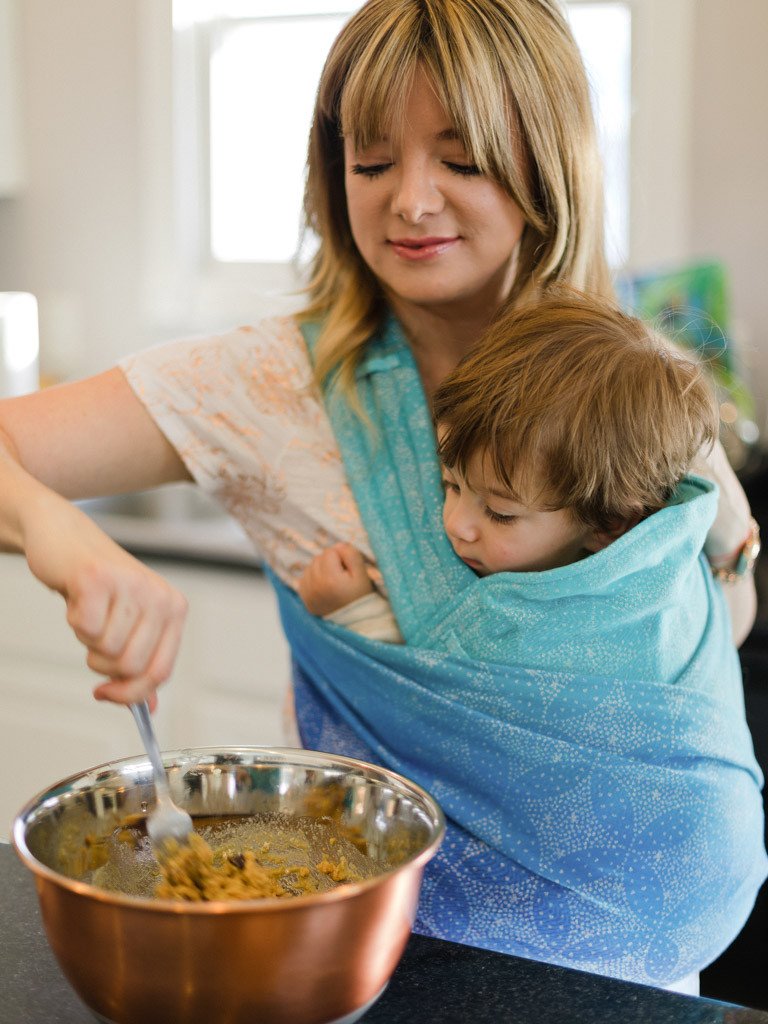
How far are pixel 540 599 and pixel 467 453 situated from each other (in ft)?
0.47

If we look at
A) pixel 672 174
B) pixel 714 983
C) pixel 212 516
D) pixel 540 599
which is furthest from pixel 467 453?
pixel 212 516

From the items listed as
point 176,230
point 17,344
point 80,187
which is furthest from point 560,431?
point 80,187

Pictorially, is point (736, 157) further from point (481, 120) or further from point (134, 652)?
point (134, 652)

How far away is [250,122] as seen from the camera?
2.94 meters

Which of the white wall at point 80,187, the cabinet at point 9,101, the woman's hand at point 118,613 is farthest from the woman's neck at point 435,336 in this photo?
the cabinet at point 9,101

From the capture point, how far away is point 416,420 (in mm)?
1204

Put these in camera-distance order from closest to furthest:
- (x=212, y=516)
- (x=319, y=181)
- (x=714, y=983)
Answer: (x=319, y=181), (x=714, y=983), (x=212, y=516)

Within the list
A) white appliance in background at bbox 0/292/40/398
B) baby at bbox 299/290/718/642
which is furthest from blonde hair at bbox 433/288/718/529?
white appliance in background at bbox 0/292/40/398

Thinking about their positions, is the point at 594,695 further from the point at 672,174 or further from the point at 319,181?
the point at 672,174

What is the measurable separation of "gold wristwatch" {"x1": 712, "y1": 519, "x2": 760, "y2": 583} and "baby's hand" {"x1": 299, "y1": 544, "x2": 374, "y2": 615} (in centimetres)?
38

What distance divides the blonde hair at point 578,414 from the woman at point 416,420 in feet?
0.36

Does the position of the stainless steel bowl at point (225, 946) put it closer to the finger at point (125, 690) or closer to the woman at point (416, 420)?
the finger at point (125, 690)

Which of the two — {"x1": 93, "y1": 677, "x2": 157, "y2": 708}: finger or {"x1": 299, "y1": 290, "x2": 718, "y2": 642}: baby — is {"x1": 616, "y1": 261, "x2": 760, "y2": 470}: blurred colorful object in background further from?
{"x1": 93, "y1": 677, "x2": 157, "y2": 708}: finger

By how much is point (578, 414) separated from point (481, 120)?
271 millimetres
